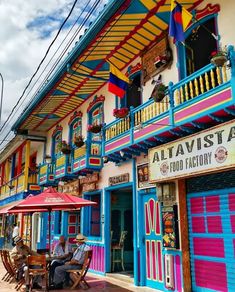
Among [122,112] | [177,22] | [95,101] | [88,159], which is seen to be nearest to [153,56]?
[122,112]

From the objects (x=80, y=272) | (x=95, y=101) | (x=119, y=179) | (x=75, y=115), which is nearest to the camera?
(x=80, y=272)

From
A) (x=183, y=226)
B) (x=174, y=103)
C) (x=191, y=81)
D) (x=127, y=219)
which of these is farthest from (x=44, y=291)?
(x=191, y=81)

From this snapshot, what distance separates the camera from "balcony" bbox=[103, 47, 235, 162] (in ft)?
21.5

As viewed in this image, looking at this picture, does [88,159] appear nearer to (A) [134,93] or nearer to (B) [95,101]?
(B) [95,101]

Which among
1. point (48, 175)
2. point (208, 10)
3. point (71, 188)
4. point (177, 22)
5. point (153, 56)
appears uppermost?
point (208, 10)

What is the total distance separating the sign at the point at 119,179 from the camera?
11.0 meters

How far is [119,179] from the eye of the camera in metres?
11.4

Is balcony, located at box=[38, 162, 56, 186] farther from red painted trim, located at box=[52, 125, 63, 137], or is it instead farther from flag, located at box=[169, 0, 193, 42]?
flag, located at box=[169, 0, 193, 42]

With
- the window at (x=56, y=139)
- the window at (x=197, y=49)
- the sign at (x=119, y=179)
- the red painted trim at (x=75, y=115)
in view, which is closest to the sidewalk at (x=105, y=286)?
the sign at (x=119, y=179)

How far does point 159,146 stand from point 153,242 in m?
2.84

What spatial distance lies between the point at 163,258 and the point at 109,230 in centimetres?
350

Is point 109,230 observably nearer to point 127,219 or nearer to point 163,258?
point 127,219

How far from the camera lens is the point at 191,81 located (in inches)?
297

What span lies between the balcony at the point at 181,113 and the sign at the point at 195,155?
0.30 m
